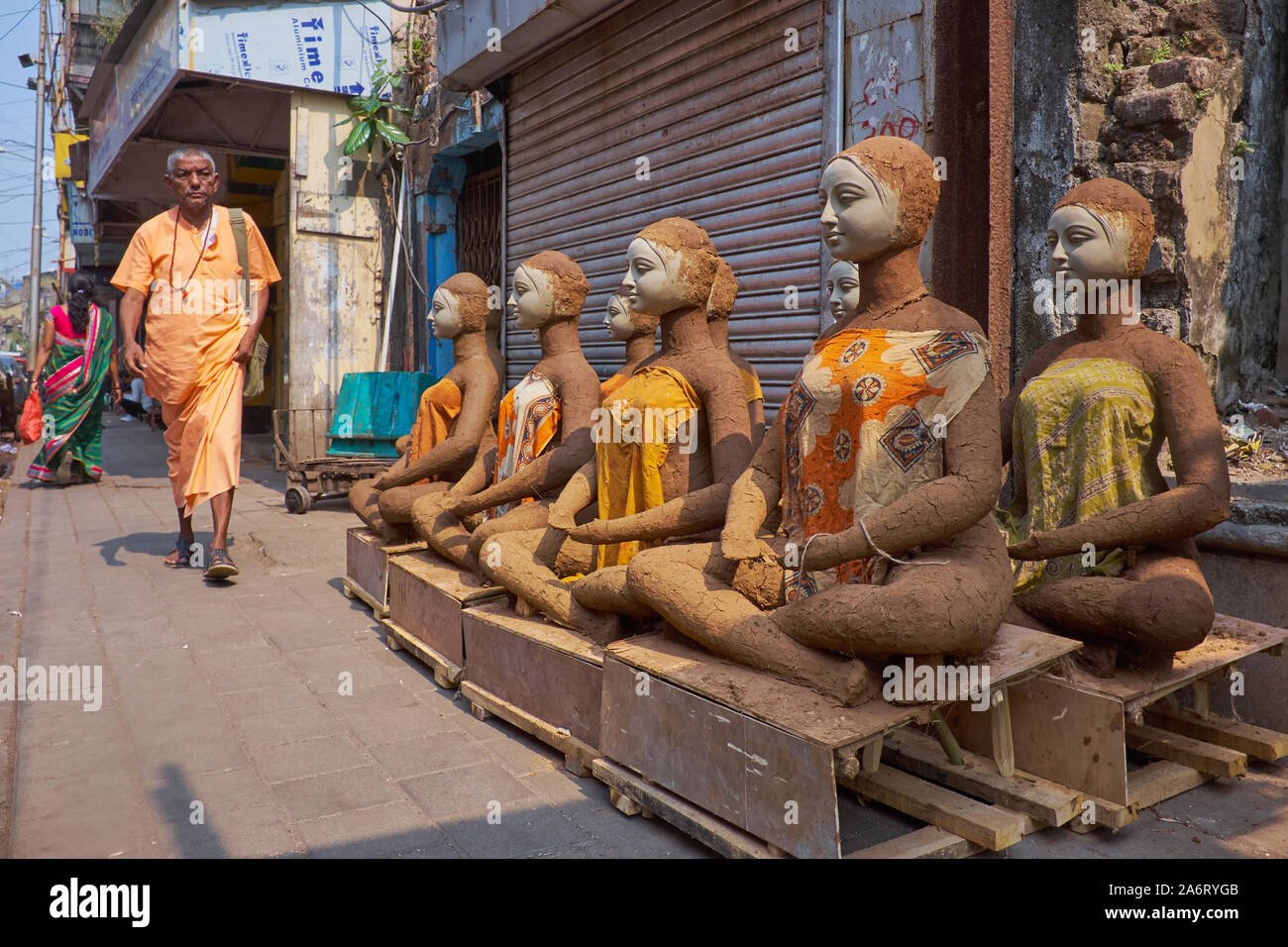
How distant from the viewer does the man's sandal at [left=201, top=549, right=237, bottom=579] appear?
5215 millimetres

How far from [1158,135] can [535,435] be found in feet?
9.41

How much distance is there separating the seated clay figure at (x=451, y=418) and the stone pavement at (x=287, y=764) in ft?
2.19

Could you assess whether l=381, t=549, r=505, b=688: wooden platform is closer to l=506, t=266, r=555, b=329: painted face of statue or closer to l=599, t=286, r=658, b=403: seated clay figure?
l=599, t=286, r=658, b=403: seated clay figure

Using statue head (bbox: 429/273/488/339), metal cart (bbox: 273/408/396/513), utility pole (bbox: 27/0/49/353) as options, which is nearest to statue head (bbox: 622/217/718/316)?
statue head (bbox: 429/273/488/339)

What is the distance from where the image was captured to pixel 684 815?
95.5 inches

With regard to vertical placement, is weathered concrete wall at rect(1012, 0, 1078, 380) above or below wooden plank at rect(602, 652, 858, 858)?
above

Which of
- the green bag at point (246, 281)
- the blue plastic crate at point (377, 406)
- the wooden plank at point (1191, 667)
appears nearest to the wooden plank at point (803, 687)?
the wooden plank at point (1191, 667)

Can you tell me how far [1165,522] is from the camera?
8.92 ft

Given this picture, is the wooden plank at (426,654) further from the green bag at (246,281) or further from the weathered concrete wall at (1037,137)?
the weathered concrete wall at (1037,137)

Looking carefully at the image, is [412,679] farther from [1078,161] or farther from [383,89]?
[383,89]

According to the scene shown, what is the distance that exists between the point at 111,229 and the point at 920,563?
19.4 metres

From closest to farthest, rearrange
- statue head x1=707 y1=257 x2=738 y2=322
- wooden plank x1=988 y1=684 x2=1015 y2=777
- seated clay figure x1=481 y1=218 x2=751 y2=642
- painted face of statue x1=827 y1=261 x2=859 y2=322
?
wooden plank x1=988 y1=684 x2=1015 y2=777 < seated clay figure x1=481 y1=218 x2=751 y2=642 < statue head x1=707 y1=257 x2=738 y2=322 < painted face of statue x1=827 y1=261 x2=859 y2=322

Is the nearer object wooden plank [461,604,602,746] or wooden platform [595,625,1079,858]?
wooden platform [595,625,1079,858]

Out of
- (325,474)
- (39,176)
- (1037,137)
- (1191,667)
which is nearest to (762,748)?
(1191,667)
